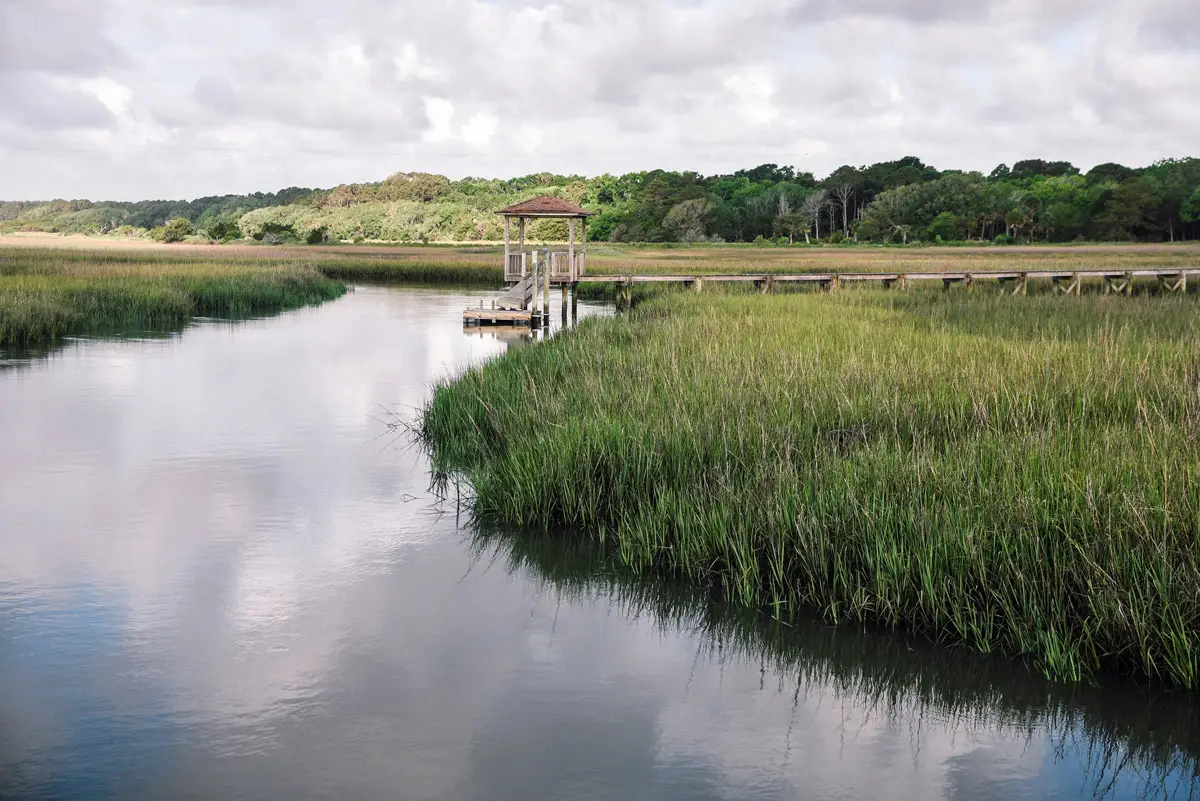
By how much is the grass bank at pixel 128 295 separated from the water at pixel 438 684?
48.3 feet

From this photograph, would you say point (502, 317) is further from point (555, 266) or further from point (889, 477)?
point (889, 477)

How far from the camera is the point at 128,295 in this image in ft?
92.2

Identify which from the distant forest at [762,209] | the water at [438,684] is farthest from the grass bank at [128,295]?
the distant forest at [762,209]

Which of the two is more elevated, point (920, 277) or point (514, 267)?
point (514, 267)

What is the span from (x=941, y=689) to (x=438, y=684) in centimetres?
296

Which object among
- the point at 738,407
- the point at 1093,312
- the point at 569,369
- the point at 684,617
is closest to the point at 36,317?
the point at 569,369

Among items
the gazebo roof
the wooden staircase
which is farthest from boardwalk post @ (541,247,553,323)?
the gazebo roof

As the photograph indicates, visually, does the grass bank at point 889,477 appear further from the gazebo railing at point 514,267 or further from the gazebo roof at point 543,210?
the gazebo railing at point 514,267

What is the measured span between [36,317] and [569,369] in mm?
15385

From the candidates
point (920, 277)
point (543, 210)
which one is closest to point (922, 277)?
point (920, 277)

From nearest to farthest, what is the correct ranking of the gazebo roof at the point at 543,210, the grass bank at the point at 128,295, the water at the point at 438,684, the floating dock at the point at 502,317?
1. the water at the point at 438,684
2. the grass bank at the point at 128,295
3. the floating dock at the point at 502,317
4. the gazebo roof at the point at 543,210

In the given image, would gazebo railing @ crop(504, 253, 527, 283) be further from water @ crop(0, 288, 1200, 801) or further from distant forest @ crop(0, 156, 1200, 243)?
distant forest @ crop(0, 156, 1200, 243)

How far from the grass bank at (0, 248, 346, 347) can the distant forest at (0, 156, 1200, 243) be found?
2164 inches

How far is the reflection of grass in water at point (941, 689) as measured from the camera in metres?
5.28
